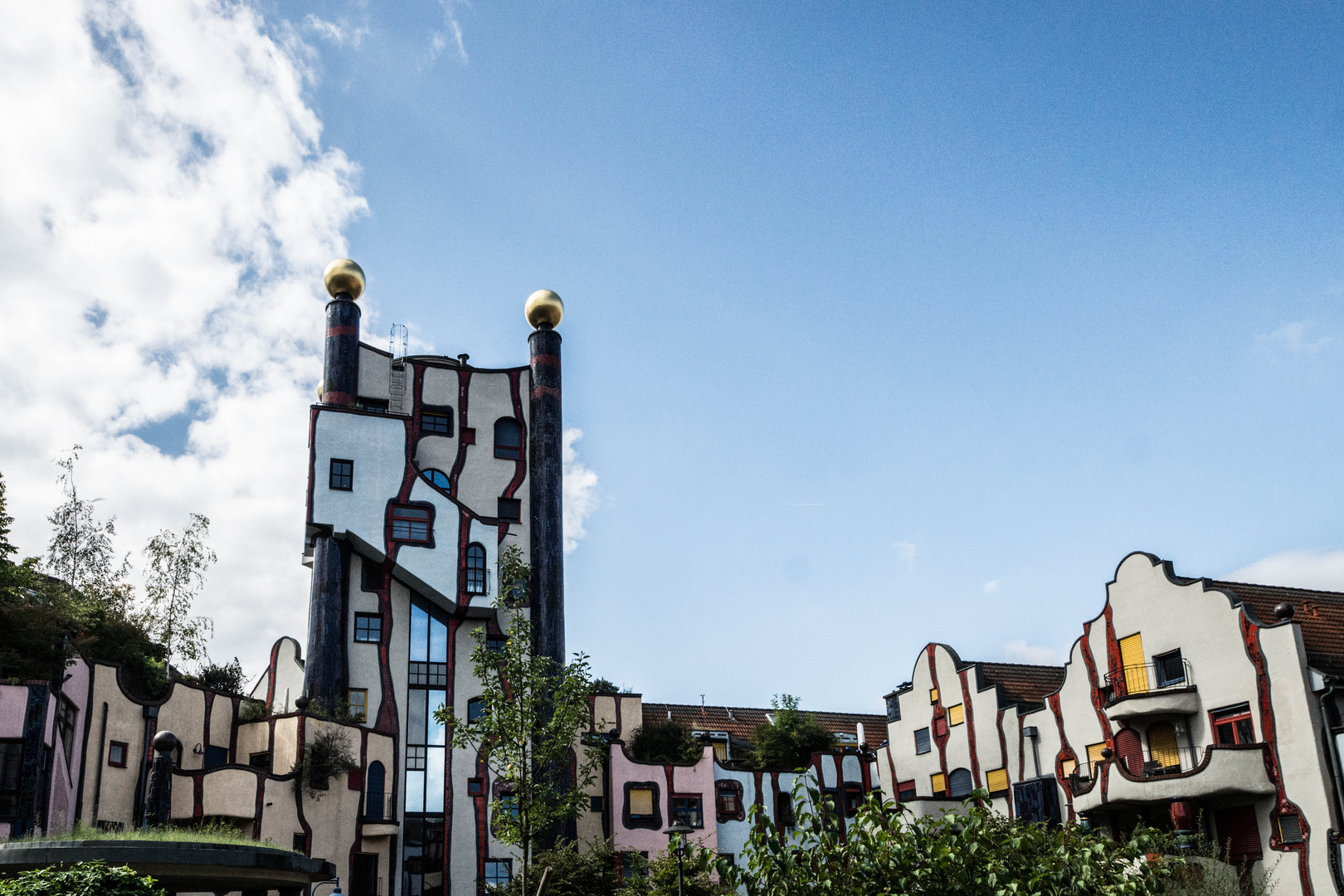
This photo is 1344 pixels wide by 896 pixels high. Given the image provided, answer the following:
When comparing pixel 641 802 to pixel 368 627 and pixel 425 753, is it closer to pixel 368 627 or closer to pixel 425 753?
pixel 425 753

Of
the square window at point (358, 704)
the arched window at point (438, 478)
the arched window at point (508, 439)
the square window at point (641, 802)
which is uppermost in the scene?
the arched window at point (508, 439)

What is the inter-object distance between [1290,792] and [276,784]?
25362mm

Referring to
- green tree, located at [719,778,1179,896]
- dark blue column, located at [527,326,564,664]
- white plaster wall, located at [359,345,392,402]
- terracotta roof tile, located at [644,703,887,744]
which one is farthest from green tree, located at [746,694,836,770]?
green tree, located at [719,778,1179,896]

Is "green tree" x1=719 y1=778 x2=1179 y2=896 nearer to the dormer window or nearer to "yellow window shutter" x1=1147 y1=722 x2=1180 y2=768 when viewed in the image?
"yellow window shutter" x1=1147 y1=722 x2=1180 y2=768

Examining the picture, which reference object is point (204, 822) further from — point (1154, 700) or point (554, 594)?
point (1154, 700)

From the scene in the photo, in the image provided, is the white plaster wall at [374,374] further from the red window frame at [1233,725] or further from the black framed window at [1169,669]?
the red window frame at [1233,725]

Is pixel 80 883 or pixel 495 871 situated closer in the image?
pixel 80 883

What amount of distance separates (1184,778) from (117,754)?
2660 centimetres

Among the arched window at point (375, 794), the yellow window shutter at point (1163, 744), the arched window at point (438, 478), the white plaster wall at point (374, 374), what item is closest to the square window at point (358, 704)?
the arched window at point (375, 794)

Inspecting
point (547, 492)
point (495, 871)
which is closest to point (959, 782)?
point (495, 871)

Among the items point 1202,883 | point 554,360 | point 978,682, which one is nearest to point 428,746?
point 554,360

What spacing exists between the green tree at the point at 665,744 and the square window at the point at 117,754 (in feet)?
52.4

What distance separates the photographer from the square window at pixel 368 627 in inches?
1542

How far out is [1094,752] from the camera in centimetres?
3169
